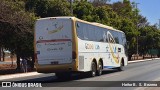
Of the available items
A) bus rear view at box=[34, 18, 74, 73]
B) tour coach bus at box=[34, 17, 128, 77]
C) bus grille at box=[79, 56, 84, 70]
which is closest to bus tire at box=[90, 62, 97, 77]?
tour coach bus at box=[34, 17, 128, 77]

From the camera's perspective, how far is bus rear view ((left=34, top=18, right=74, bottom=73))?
23094mm

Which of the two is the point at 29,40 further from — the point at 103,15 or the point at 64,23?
the point at 103,15

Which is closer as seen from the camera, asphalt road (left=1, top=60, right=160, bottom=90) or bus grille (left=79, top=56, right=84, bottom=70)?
asphalt road (left=1, top=60, right=160, bottom=90)

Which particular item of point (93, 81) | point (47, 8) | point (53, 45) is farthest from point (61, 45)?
point (47, 8)

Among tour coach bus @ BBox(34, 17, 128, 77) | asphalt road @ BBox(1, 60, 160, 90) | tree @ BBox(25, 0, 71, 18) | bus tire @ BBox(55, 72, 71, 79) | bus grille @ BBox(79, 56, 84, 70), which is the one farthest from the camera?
tree @ BBox(25, 0, 71, 18)

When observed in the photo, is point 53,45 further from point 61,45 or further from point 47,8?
point 47,8

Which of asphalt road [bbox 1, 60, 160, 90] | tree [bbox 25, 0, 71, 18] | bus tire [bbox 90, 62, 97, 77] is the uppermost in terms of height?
tree [bbox 25, 0, 71, 18]

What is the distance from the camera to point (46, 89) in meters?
17.7

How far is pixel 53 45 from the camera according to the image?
76.8ft

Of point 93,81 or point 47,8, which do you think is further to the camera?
point 47,8

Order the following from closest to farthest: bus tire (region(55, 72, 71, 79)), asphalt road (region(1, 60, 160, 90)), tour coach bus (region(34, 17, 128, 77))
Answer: asphalt road (region(1, 60, 160, 90)), tour coach bus (region(34, 17, 128, 77)), bus tire (region(55, 72, 71, 79))

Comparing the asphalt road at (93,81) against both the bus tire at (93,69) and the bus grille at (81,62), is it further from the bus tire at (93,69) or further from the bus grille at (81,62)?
the bus grille at (81,62)

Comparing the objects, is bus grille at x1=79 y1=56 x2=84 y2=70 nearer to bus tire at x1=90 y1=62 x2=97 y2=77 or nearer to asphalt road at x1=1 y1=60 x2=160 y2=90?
asphalt road at x1=1 y1=60 x2=160 y2=90

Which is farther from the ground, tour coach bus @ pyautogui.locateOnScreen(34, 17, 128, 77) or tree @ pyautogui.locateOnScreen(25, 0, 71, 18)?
tree @ pyautogui.locateOnScreen(25, 0, 71, 18)
